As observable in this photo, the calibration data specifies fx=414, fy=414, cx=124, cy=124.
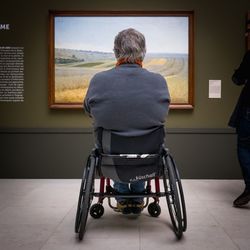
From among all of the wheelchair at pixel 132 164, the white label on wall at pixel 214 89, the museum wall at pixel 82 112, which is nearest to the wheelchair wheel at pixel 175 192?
the wheelchair at pixel 132 164

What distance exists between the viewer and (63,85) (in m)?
4.69

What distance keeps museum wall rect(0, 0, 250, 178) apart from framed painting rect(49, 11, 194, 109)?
0.28ft

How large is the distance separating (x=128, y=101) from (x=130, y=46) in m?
0.39

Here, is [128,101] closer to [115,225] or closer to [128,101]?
[128,101]

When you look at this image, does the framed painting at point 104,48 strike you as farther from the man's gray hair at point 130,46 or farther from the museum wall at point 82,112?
the man's gray hair at point 130,46

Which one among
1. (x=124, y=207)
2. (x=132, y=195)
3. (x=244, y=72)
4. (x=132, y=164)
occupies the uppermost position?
(x=244, y=72)

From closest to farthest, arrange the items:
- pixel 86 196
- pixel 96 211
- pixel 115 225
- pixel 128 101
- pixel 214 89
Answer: pixel 86 196
pixel 128 101
pixel 115 225
pixel 96 211
pixel 214 89

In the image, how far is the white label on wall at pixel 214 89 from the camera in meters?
4.68

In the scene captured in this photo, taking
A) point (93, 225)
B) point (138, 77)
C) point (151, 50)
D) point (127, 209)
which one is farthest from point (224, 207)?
point (151, 50)

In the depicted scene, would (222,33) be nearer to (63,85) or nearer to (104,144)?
(63,85)

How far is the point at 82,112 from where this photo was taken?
4723 mm

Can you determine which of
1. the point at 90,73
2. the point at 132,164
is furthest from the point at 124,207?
the point at 90,73

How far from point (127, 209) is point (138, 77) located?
948 millimetres

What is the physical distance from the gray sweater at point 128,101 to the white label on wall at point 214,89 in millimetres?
2203
